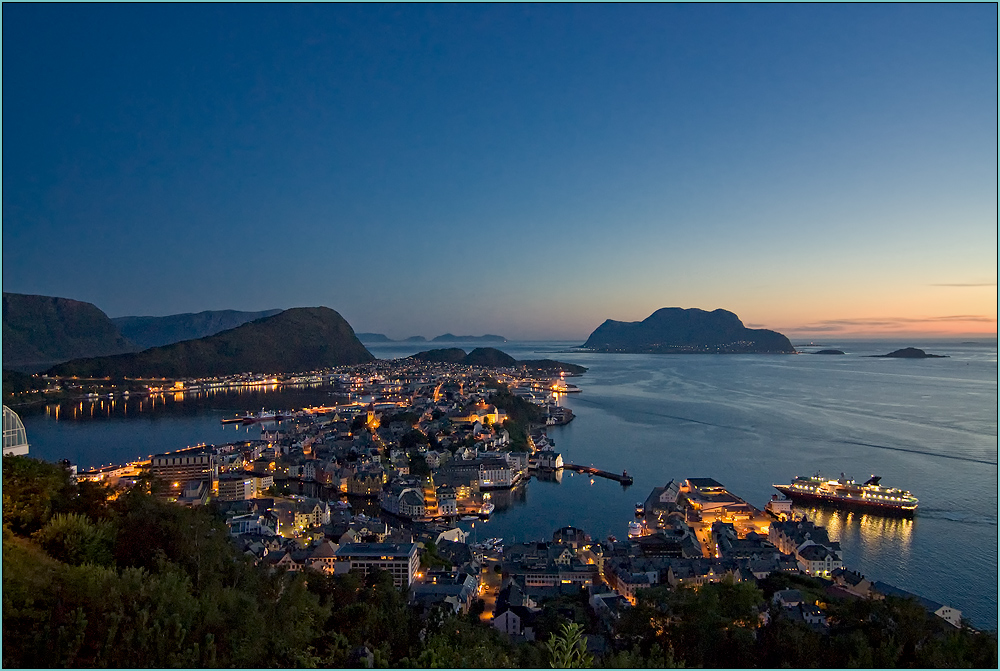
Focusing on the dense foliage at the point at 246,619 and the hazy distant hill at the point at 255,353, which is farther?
the hazy distant hill at the point at 255,353

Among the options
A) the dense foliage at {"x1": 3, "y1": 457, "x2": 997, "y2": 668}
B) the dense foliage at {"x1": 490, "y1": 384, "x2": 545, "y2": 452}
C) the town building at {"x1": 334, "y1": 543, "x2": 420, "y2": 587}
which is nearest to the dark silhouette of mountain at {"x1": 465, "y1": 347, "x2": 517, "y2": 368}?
the dense foliage at {"x1": 490, "y1": 384, "x2": 545, "y2": 452}

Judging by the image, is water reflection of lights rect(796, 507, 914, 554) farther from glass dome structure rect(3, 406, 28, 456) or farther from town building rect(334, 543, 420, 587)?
glass dome structure rect(3, 406, 28, 456)

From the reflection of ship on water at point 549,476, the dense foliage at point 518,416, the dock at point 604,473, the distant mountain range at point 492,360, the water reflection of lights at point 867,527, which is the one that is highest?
the distant mountain range at point 492,360

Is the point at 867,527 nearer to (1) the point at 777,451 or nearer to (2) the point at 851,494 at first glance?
(2) the point at 851,494

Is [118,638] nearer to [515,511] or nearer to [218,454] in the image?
[515,511]

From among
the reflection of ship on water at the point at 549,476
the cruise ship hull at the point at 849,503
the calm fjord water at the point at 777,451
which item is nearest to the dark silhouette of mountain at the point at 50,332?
the calm fjord water at the point at 777,451

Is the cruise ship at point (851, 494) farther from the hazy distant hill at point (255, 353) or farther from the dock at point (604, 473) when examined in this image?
the hazy distant hill at point (255, 353)
